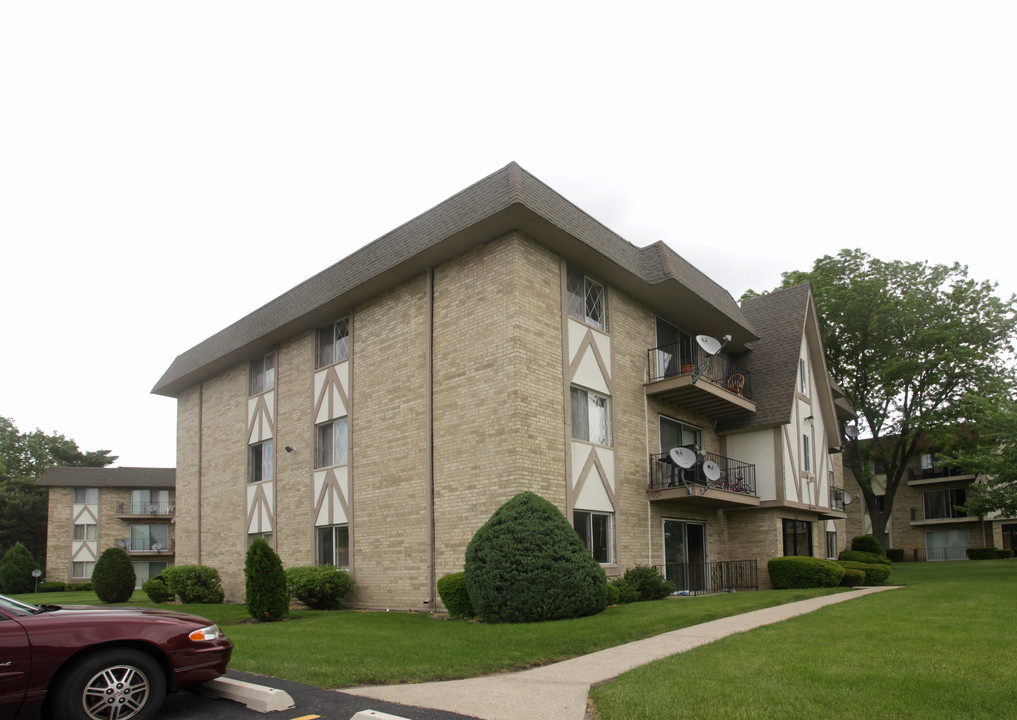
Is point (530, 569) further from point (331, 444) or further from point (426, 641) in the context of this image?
point (331, 444)

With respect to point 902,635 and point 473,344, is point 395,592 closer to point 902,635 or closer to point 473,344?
point 473,344

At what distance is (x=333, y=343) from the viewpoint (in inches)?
859

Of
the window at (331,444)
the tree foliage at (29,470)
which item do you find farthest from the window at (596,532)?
the tree foliage at (29,470)

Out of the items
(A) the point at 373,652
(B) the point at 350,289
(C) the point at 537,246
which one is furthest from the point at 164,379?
(A) the point at 373,652

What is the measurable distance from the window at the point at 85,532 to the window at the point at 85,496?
1491 millimetres

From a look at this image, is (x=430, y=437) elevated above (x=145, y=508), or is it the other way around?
(x=430, y=437)

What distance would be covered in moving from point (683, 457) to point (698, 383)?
1.86 metres

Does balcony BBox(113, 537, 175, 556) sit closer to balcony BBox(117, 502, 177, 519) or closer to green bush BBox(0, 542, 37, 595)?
balcony BBox(117, 502, 177, 519)

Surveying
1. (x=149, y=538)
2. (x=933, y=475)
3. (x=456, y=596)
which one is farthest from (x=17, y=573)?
(x=933, y=475)

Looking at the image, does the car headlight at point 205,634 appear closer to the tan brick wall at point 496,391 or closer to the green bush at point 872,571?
the tan brick wall at point 496,391

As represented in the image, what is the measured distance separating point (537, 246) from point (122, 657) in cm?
1212

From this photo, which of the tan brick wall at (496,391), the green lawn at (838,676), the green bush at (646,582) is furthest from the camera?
the green bush at (646,582)

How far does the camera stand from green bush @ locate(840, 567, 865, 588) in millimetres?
22197

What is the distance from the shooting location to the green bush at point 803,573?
2095 centimetres
